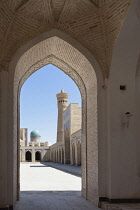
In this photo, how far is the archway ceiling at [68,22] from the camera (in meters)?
6.76

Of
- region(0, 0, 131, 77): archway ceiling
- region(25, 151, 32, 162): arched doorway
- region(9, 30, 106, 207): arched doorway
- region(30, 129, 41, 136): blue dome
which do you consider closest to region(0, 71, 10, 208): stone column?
region(9, 30, 106, 207): arched doorway

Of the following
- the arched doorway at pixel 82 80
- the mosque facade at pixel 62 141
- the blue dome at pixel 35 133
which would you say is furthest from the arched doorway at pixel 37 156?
the arched doorway at pixel 82 80

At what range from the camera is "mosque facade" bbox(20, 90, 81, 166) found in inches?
1158

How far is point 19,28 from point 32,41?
0.51 m

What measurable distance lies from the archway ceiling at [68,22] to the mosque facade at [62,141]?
16.7 metres

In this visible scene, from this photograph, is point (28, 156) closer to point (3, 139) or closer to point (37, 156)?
point (37, 156)

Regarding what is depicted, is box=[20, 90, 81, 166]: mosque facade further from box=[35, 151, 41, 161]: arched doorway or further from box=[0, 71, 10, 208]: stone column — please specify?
box=[0, 71, 10, 208]: stone column

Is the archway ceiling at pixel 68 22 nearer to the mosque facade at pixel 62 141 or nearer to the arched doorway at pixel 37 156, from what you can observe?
the mosque facade at pixel 62 141

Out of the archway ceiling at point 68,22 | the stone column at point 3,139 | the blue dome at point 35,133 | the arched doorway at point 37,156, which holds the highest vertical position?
the archway ceiling at point 68,22

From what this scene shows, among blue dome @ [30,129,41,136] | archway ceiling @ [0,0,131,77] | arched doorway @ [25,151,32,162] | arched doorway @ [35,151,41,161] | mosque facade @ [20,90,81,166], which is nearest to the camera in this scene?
archway ceiling @ [0,0,131,77]

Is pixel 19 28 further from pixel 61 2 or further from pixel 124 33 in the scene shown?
pixel 124 33

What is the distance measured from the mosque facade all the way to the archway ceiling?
16731mm

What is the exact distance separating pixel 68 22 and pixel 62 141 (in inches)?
1099

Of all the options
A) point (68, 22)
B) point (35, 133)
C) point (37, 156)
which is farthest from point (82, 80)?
point (35, 133)
